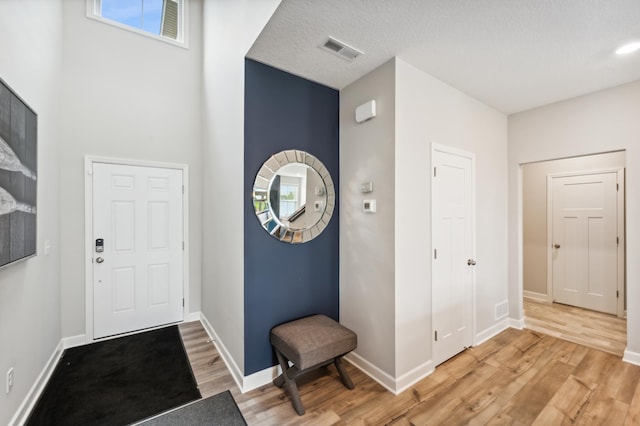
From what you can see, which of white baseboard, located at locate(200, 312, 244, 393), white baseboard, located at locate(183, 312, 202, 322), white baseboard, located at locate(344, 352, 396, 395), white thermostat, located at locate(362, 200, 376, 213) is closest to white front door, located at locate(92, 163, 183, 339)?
white baseboard, located at locate(183, 312, 202, 322)

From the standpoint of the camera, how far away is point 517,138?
3.39 meters

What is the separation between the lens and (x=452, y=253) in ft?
8.73

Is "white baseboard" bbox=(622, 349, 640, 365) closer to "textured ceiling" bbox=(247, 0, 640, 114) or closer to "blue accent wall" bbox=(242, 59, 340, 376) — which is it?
"textured ceiling" bbox=(247, 0, 640, 114)

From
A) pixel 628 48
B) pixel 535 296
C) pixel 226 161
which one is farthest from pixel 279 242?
pixel 535 296

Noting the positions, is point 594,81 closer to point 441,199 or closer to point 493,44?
point 493,44

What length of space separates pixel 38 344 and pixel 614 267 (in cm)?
653

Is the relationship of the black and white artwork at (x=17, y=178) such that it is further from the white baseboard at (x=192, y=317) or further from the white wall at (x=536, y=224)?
the white wall at (x=536, y=224)

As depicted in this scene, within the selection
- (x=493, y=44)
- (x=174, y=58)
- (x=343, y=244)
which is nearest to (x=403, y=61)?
(x=493, y=44)

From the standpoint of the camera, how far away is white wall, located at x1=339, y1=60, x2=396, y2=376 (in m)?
2.21

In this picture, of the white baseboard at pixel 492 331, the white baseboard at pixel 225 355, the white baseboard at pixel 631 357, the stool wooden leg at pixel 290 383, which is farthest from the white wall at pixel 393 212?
the white baseboard at pixel 631 357

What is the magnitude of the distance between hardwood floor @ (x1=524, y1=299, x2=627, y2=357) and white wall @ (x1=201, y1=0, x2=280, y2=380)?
12.0 ft

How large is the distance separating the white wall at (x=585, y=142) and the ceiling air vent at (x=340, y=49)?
2584 mm

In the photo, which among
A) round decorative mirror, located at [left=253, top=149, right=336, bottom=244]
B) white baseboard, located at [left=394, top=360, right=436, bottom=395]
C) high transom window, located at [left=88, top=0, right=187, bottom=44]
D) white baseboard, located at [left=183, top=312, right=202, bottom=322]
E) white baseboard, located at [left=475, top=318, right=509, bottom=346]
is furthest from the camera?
white baseboard, located at [left=183, top=312, right=202, bottom=322]

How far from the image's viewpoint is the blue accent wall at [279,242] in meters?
2.22
